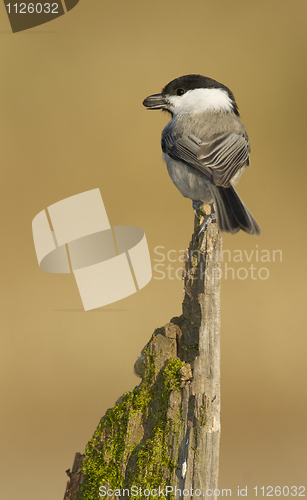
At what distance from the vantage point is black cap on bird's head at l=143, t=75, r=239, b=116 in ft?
8.45

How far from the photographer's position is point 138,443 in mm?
1562

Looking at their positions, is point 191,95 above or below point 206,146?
above

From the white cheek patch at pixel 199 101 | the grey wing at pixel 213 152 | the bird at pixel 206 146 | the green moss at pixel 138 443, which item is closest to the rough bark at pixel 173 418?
the green moss at pixel 138 443

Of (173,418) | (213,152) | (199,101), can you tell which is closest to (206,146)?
(213,152)

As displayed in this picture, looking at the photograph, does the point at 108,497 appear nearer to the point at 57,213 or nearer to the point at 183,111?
the point at 57,213

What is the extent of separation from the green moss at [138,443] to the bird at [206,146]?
701 mm

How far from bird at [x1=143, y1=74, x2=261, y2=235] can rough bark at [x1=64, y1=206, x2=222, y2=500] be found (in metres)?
0.30

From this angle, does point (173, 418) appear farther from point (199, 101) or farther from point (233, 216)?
point (199, 101)

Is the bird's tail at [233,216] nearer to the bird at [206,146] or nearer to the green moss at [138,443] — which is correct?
the bird at [206,146]

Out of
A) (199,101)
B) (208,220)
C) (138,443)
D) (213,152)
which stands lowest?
(138,443)

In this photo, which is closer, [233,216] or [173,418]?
[173,418]

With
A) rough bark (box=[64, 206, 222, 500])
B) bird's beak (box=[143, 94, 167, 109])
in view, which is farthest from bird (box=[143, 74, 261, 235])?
rough bark (box=[64, 206, 222, 500])

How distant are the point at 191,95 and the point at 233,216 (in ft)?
3.76

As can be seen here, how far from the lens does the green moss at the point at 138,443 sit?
1.50m
